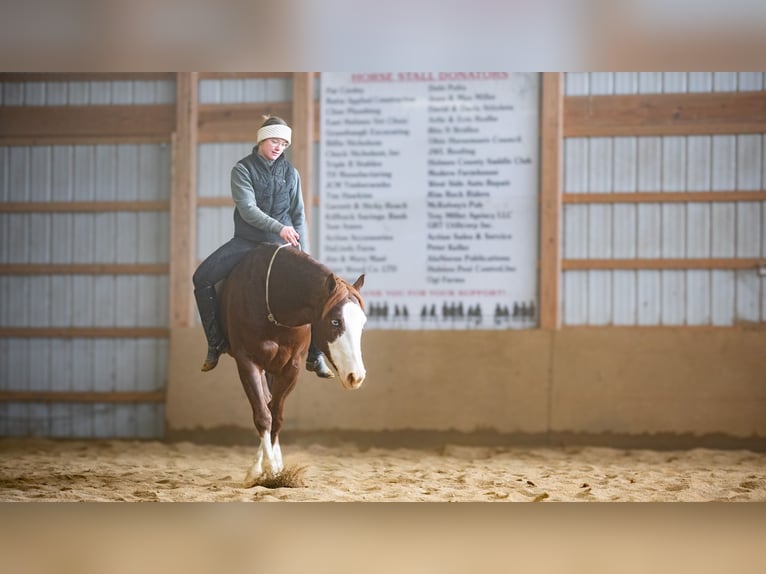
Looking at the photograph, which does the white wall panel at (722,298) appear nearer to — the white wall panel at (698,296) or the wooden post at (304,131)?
the white wall panel at (698,296)

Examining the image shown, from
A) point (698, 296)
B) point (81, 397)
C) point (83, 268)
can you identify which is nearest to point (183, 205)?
point (83, 268)

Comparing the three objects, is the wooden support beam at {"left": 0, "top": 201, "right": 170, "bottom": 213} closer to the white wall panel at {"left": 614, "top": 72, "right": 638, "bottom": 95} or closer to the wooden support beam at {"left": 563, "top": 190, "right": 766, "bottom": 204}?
the wooden support beam at {"left": 563, "top": 190, "right": 766, "bottom": 204}

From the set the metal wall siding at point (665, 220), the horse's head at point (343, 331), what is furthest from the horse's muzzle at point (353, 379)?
the metal wall siding at point (665, 220)

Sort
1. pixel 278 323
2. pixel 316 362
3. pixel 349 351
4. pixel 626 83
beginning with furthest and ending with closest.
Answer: pixel 626 83 → pixel 316 362 → pixel 278 323 → pixel 349 351

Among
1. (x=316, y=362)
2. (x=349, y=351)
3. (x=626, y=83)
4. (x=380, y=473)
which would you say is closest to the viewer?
(x=349, y=351)

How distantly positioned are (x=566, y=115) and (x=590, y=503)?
3034 mm

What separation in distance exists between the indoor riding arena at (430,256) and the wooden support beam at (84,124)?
15mm

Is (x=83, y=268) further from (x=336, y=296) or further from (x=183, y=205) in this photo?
(x=336, y=296)

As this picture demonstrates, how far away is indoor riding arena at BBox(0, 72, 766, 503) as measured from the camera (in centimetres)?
651

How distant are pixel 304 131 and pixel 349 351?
258 cm

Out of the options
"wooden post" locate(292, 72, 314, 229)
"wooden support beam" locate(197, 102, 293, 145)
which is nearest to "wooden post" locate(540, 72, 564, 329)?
"wooden post" locate(292, 72, 314, 229)

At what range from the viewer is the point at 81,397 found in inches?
265
